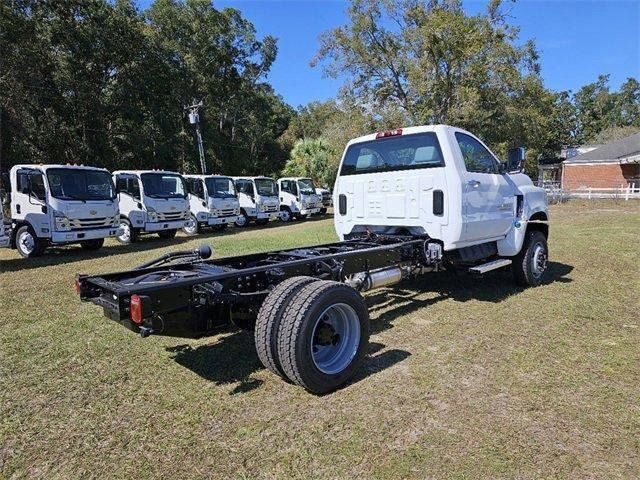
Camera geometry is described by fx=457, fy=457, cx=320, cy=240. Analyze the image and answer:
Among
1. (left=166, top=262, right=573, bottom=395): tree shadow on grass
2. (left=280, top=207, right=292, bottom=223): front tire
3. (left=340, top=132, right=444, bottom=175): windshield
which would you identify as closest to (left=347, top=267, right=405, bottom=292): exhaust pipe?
(left=166, top=262, right=573, bottom=395): tree shadow on grass

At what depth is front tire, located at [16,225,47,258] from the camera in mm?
11008

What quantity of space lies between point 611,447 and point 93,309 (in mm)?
5612

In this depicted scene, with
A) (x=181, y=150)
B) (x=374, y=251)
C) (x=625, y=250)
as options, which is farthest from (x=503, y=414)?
(x=181, y=150)

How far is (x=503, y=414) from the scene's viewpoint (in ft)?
10.4

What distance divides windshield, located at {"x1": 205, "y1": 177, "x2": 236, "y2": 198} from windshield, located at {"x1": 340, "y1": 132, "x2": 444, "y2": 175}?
38.9 feet

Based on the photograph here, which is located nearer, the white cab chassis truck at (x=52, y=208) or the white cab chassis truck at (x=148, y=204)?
the white cab chassis truck at (x=52, y=208)

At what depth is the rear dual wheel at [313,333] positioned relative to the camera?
333cm

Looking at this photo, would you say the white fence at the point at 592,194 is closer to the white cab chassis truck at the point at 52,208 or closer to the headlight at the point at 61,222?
the white cab chassis truck at the point at 52,208

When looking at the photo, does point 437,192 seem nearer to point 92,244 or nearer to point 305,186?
point 92,244

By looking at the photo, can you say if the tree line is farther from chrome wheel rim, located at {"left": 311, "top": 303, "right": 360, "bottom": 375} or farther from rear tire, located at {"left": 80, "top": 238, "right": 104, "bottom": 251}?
chrome wheel rim, located at {"left": 311, "top": 303, "right": 360, "bottom": 375}

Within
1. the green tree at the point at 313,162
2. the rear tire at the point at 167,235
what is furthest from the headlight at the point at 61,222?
the green tree at the point at 313,162

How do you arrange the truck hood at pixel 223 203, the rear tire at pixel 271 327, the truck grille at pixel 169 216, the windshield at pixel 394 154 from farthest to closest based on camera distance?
the truck hood at pixel 223 203 → the truck grille at pixel 169 216 → the windshield at pixel 394 154 → the rear tire at pixel 271 327

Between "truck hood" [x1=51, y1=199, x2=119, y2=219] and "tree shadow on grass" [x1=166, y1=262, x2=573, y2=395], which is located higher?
"truck hood" [x1=51, y1=199, x2=119, y2=219]

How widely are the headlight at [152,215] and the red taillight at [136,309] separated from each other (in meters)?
11.3
